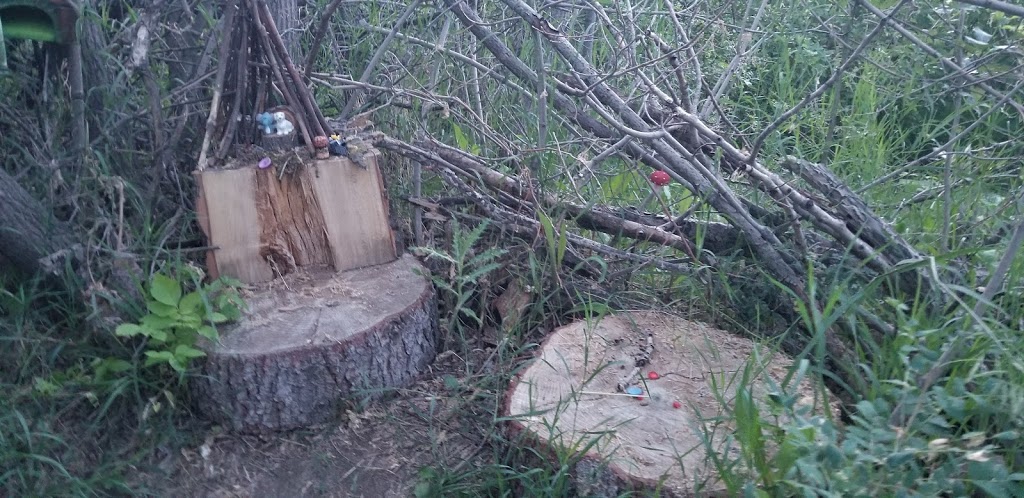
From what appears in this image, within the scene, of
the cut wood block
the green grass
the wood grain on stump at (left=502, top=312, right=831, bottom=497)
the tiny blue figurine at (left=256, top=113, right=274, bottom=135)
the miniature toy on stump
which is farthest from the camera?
the tiny blue figurine at (left=256, top=113, right=274, bottom=135)

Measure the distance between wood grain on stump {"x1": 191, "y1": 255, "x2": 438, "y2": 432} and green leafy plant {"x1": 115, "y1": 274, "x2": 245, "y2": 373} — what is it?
0.06 m

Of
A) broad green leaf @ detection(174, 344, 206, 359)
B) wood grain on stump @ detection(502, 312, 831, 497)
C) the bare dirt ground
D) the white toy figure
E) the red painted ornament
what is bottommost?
the bare dirt ground

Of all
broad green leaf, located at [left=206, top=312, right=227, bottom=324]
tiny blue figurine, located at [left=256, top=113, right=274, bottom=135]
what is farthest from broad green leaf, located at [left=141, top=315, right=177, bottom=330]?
tiny blue figurine, located at [left=256, top=113, right=274, bottom=135]

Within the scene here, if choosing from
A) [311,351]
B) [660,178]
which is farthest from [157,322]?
[660,178]

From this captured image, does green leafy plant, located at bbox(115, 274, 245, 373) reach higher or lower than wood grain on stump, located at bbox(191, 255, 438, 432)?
higher

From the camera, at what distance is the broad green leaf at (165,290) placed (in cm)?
242

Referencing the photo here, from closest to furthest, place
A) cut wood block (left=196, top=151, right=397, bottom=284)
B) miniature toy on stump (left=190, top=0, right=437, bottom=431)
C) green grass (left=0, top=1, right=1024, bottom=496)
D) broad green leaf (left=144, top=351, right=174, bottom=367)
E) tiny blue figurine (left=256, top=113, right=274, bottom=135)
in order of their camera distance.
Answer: green grass (left=0, top=1, right=1024, bottom=496) < broad green leaf (left=144, top=351, right=174, bottom=367) < miniature toy on stump (left=190, top=0, right=437, bottom=431) < cut wood block (left=196, top=151, right=397, bottom=284) < tiny blue figurine (left=256, top=113, right=274, bottom=135)

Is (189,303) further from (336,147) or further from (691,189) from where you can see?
(691,189)

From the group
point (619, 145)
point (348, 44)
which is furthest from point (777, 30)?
point (348, 44)

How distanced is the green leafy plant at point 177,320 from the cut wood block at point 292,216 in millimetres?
250

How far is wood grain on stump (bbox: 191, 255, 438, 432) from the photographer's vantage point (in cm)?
241

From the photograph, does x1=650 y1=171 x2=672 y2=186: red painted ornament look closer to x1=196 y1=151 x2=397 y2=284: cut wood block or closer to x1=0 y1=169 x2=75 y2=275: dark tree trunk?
x1=196 y1=151 x2=397 y2=284: cut wood block

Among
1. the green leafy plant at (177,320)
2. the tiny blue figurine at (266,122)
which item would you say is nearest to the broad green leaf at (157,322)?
the green leafy plant at (177,320)

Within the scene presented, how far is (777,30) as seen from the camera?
4121 mm
